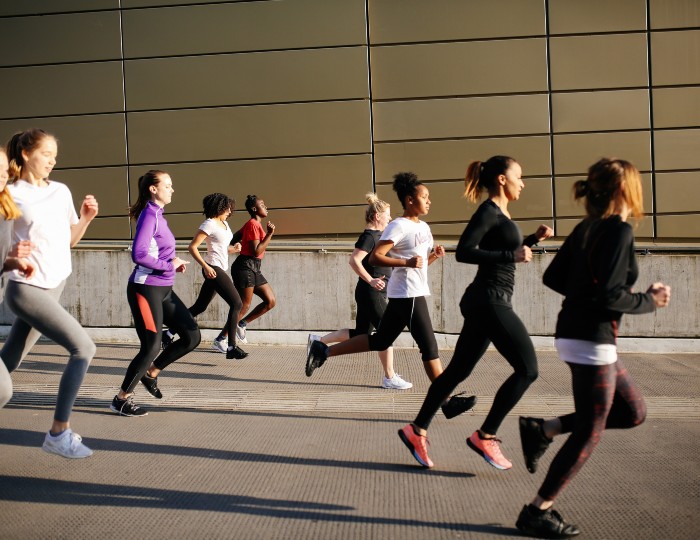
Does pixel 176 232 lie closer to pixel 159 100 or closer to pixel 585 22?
pixel 159 100

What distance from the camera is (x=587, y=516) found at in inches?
161

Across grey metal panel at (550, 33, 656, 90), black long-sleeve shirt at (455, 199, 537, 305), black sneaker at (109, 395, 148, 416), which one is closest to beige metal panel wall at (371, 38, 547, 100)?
grey metal panel at (550, 33, 656, 90)

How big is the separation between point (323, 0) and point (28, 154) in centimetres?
877

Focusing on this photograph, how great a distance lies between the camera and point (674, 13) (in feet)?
41.0

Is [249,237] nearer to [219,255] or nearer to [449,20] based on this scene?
[219,255]

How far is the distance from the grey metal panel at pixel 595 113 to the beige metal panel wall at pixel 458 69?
42 centimetres

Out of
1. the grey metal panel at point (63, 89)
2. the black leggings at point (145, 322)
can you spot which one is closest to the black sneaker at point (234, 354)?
the black leggings at point (145, 322)

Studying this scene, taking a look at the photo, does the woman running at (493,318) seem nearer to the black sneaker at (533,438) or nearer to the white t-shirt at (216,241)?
the black sneaker at (533,438)

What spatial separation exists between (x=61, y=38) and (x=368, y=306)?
329 inches

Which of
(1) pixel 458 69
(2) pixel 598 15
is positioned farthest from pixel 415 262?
(2) pixel 598 15

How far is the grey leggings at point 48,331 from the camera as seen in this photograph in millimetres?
4586

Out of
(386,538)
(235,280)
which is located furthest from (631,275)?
(235,280)

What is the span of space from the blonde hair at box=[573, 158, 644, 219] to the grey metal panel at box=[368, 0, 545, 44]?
9.36 meters

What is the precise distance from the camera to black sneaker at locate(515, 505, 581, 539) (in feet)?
A: 12.3
